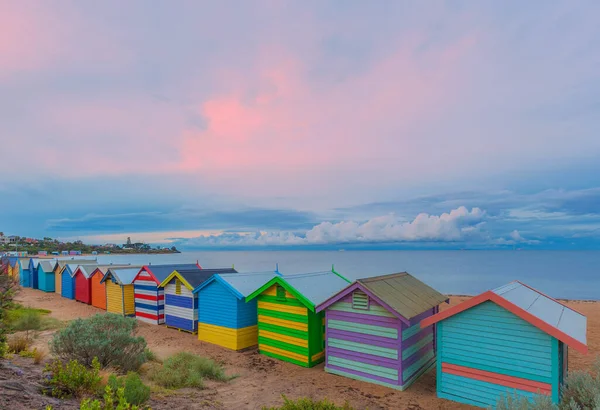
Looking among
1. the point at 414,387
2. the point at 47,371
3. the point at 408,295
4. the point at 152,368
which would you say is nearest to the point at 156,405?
the point at 47,371

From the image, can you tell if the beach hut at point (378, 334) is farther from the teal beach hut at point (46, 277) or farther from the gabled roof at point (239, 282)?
the teal beach hut at point (46, 277)

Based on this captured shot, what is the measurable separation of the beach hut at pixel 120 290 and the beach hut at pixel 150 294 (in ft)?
3.04

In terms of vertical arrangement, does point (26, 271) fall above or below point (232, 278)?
below

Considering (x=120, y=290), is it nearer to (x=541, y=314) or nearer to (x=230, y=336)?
(x=230, y=336)

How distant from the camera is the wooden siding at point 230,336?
48.8 ft

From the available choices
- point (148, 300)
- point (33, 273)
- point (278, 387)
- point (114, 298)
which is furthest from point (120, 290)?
point (33, 273)

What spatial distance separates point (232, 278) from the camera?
16.1 metres

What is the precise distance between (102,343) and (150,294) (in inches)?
452

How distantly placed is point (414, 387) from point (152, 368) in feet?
26.5

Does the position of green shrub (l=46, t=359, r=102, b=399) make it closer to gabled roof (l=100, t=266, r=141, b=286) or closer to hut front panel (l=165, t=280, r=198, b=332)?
hut front panel (l=165, t=280, r=198, b=332)

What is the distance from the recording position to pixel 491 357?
8.96 m

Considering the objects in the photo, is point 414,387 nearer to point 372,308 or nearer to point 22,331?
point 372,308

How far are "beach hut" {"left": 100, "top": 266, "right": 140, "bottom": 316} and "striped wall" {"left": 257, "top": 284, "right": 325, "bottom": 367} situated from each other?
470 inches

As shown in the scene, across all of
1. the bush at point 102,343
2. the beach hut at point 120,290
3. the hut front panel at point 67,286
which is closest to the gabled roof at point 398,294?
the bush at point 102,343
